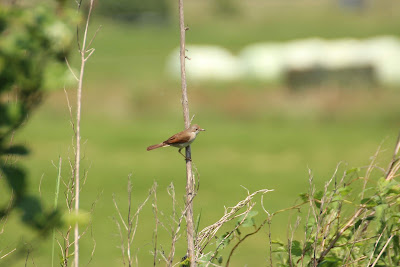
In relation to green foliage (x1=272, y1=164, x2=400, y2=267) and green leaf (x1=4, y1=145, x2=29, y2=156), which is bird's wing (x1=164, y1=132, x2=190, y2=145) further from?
green leaf (x1=4, y1=145, x2=29, y2=156)

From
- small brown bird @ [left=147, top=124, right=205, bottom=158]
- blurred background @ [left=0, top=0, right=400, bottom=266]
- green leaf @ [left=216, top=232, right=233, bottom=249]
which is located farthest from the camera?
blurred background @ [left=0, top=0, right=400, bottom=266]

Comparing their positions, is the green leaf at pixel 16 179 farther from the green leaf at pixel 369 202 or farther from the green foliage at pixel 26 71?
the green leaf at pixel 369 202

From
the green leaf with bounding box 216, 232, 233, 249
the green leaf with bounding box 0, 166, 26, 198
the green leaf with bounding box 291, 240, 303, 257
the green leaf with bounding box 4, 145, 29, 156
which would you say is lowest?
the green leaf with bounding box 291, 240, 303, 257

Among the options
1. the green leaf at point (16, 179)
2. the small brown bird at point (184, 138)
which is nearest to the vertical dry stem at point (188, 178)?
the small brown bird at point (184, 138)

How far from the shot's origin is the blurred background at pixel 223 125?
18.3 m

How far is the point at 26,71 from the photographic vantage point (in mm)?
1940

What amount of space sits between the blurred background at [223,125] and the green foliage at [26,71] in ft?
23.6

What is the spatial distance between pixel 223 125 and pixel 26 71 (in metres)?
28.3

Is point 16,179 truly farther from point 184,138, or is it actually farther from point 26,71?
point 184,138

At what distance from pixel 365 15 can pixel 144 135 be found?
4960 cm

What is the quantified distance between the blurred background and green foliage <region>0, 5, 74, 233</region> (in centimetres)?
719

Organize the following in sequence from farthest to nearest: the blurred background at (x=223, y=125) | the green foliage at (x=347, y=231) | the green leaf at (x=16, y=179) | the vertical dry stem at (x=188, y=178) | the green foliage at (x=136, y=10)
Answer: the green foliage at (x=136, y=10) < the blurred background at (x=223, y=125) < the green foliage at (x=347, y=231) < the vertical dry stem at (x=188, y=178) < the green leaf at (x=16, y=179)

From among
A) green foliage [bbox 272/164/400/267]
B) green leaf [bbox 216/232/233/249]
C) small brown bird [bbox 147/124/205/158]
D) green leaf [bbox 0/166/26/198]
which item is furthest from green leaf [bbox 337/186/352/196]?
green leaf [bbox 0/166/26/198]

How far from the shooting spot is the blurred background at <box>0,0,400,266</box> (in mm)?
18266
